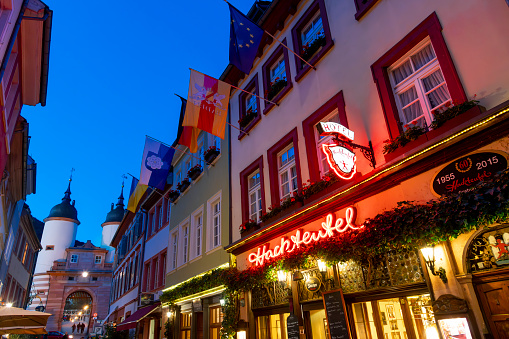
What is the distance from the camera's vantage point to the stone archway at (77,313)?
51.1 metres

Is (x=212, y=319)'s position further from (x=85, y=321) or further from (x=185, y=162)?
(x=85, y=321)

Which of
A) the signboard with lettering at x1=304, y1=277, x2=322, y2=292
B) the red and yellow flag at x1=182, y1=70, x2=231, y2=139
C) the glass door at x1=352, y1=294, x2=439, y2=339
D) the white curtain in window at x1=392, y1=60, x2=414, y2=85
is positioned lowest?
the glass door at x1=352, y1=294, x2=439, y2=339

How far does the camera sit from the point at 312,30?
1158 cm

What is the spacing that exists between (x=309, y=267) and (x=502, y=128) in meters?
5.40

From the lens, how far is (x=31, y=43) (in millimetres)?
11266

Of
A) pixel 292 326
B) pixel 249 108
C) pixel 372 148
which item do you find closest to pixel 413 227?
pixel 372 148

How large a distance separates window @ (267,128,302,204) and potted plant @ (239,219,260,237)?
1192mm

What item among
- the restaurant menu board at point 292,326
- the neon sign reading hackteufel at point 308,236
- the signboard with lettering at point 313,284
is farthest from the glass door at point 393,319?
the restaurant menu board at point 292,326

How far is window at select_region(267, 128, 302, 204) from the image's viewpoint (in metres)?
10.9

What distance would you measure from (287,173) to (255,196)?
7.00 feet

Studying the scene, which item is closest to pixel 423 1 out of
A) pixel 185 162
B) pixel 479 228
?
pixel 479 228

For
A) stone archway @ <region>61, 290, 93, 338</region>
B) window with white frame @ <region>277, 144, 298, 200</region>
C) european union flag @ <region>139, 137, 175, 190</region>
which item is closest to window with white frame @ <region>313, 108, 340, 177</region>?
window with white frame @ <region>277, 144, 298, 200</region>

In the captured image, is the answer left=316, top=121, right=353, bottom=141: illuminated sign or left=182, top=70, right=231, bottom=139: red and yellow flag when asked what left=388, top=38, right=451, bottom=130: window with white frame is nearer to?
left=316, top=121, right=353, bottom=141: illuminated sign

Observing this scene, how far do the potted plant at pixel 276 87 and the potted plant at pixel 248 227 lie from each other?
4485mm
